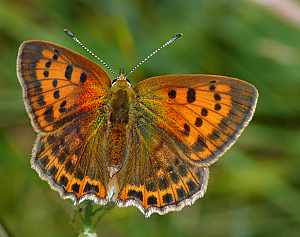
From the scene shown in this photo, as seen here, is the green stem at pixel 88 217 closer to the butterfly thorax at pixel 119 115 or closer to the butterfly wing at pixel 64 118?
the butterfly wing at pixel 64 118

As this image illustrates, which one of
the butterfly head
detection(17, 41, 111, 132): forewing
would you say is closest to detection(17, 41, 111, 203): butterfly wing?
detection(17, 41, 111, 132): forewing

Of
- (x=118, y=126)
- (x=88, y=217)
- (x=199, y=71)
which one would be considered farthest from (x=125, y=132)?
(x=199, y=71)

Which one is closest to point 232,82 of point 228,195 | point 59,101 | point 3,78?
point 59,101

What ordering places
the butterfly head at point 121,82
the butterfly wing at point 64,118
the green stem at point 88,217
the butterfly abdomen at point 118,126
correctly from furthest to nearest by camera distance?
the butterfly head at point 121,82 < the butterfly abdomen at point 118,126 < the butterfly wing at point 64,118 < the green stem at point 88,217

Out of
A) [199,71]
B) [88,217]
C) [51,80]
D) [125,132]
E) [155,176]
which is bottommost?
[88,217]

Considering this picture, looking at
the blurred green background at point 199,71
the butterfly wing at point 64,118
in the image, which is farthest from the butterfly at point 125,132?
the blurred green background at point 199,71

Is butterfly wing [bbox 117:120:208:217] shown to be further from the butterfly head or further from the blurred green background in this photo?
the blurred green background

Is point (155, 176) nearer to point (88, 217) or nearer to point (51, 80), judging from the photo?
point (88, 217)
